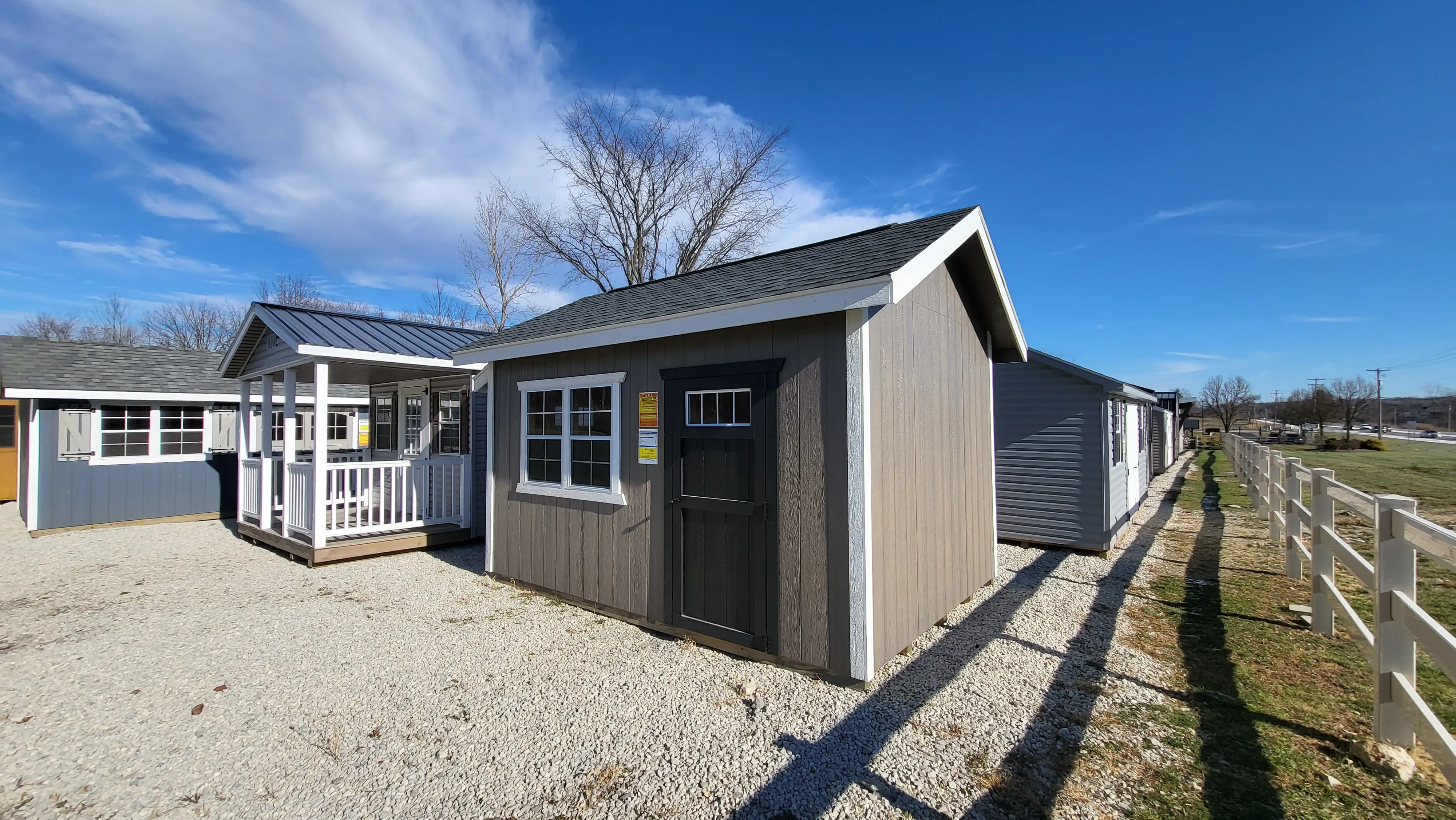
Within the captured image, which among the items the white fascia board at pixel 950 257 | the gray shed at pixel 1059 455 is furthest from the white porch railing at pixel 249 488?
the gray shed at pixel 1059 455

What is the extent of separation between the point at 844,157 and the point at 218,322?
33.1 m

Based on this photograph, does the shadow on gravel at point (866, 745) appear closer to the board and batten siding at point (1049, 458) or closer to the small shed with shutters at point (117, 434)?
the board and batten siding at point (1049, 458)

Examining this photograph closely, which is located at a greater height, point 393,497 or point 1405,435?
point 393,497

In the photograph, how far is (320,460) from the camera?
7145 mm

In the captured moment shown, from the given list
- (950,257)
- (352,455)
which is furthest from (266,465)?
(950,257)

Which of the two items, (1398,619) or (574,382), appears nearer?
(1398,619)

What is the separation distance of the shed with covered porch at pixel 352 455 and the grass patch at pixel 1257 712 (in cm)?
736

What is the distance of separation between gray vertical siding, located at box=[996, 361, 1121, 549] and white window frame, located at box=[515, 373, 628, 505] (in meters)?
5.31

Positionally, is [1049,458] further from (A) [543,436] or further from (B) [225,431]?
(B) [225,431]

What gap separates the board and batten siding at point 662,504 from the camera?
3885 mm

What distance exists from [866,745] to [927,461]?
94.2 inches

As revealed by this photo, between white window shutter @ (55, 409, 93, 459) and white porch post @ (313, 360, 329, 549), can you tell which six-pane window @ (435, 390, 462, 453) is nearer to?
white porch post @ (313, 360, 329, 549)

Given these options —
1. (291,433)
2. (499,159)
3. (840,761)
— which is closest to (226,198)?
(499,159)

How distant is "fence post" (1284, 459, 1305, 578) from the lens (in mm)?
6066
